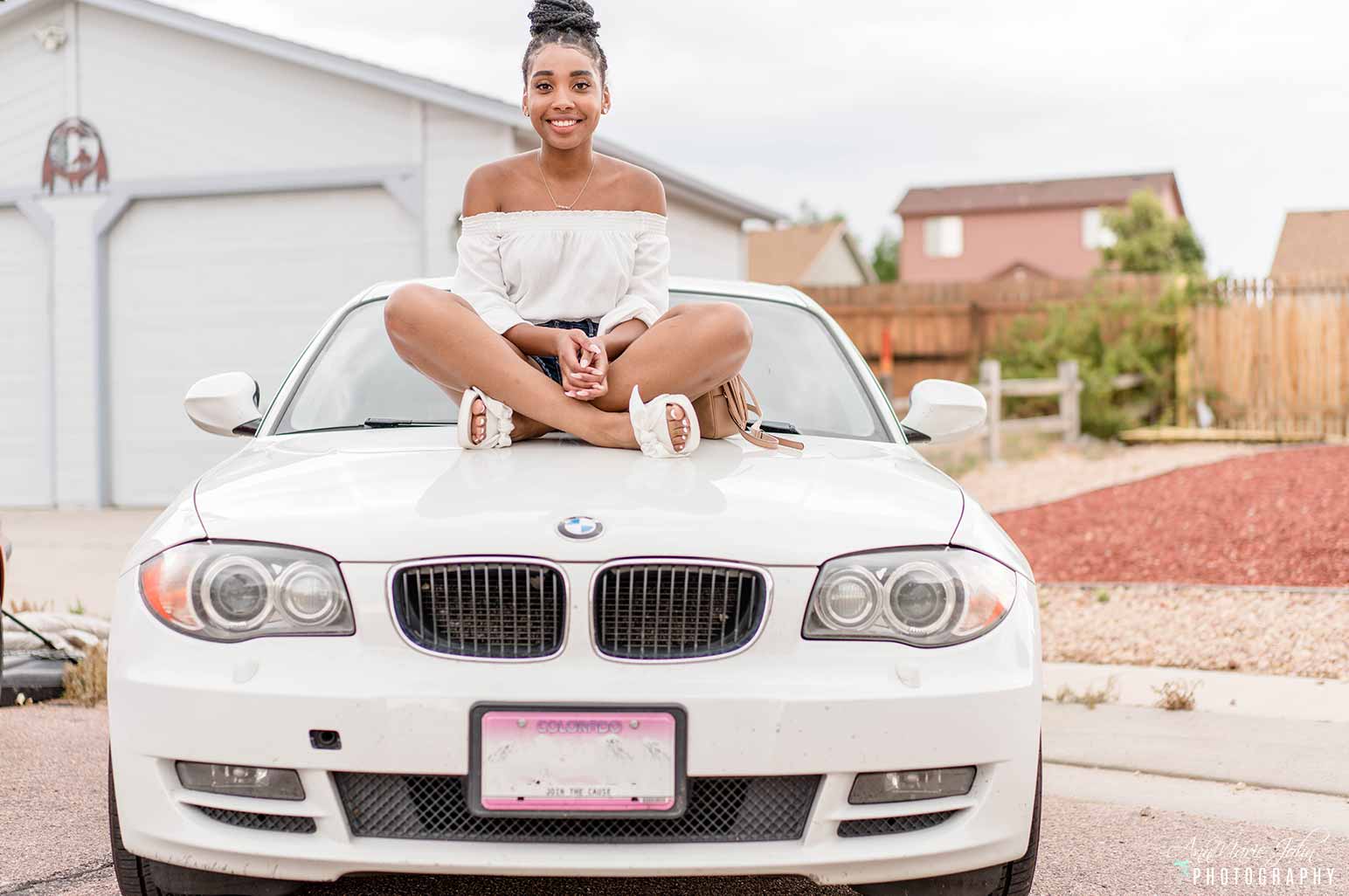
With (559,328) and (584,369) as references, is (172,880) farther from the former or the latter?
(559,328)

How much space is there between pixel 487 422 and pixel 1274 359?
15.4m

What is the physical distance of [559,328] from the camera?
3.45 m

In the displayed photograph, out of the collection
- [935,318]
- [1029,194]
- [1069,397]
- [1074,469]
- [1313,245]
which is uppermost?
[1029,194]

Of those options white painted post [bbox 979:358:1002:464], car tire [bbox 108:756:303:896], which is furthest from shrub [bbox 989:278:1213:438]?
car tire [bbox 108:756:303:896]

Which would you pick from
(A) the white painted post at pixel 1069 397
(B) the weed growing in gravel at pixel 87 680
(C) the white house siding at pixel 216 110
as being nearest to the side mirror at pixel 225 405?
(B) the weed growing in gravel at pixel 87 680

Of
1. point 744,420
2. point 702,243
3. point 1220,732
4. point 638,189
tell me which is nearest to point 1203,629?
point 1220,732

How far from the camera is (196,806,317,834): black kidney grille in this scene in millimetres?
2430

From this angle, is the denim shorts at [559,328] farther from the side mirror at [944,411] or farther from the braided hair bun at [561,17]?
the side mirror at [944,411]

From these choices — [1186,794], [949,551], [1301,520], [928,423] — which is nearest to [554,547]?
[949,551]

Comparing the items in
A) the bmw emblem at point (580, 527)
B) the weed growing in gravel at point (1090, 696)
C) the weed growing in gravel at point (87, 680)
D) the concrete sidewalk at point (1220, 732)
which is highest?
the bmw emblem at point (580, 527)

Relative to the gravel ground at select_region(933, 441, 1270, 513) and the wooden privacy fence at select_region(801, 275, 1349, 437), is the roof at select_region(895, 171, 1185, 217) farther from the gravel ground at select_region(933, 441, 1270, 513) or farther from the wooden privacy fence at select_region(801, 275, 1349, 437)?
the gravel ground at select_region(933, 441, 1270, 513)

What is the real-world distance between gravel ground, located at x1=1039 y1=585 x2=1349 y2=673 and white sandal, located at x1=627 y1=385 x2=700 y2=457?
11.0ft

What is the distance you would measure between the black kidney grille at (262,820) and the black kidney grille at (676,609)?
0.59 meters

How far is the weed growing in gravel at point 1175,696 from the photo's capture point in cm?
486
